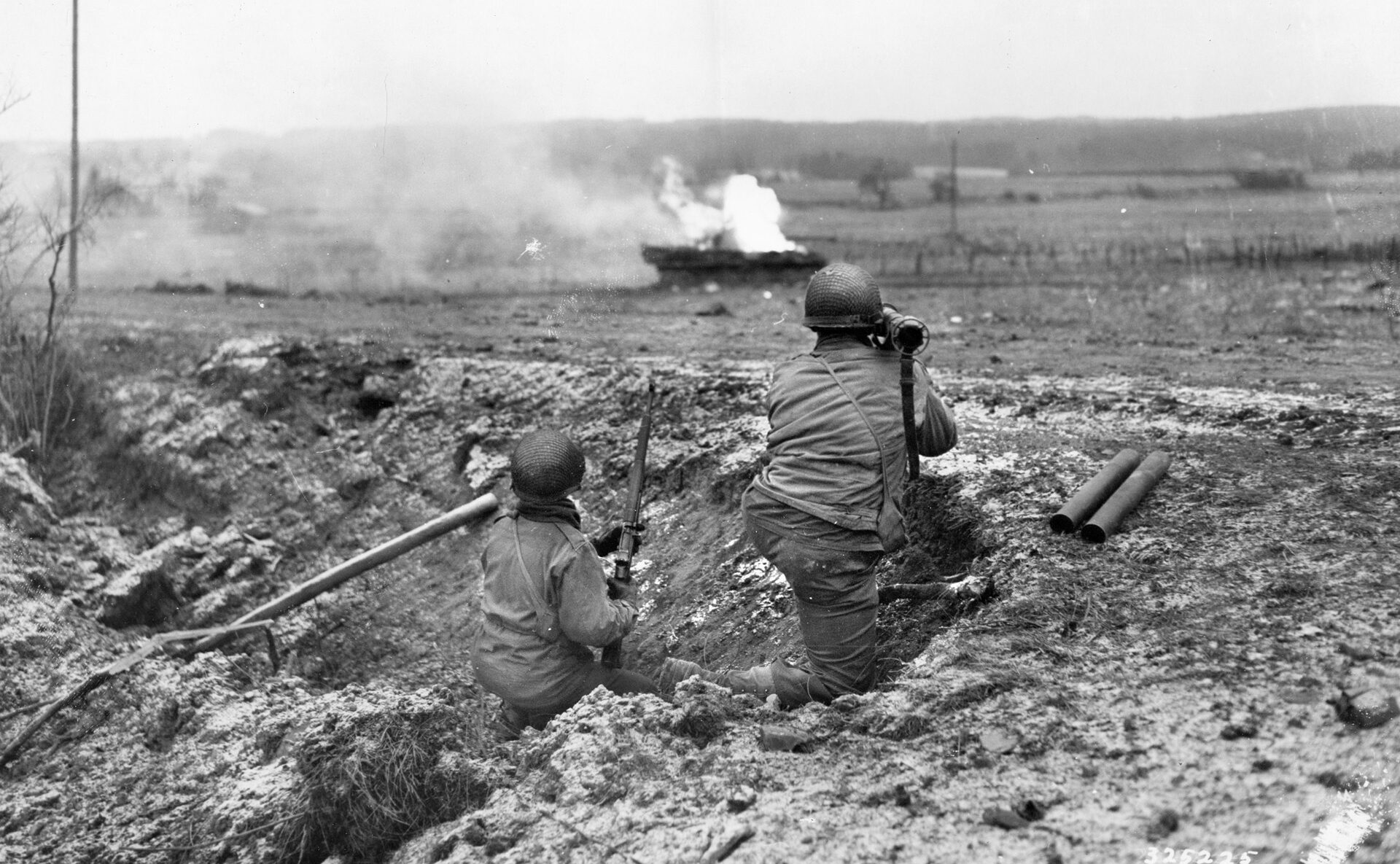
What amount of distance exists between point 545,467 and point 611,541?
948 mm

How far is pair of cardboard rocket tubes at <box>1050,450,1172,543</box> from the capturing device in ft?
15.5

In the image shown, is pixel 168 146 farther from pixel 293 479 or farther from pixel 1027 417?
pixel 1027 417

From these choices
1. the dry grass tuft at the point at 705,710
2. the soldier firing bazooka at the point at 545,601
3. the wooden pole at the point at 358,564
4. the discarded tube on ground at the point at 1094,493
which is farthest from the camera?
the wooden pole at the point at 358,564

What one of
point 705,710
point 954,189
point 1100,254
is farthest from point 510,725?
point 954,189

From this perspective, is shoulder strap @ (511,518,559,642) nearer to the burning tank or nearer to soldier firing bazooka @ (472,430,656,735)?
soldier firing bazooka @ (472,430,656,735)

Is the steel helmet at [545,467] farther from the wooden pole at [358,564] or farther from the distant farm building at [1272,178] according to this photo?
the distant farm building at [1272,178]

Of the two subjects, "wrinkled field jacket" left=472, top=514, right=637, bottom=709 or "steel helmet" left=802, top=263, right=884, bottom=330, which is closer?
"steel helmet" left=802, top=263, right=884, bottom=330

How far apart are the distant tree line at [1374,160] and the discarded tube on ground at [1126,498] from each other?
13.1 m

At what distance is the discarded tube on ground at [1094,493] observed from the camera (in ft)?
15.8

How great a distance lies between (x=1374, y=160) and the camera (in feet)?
54.2

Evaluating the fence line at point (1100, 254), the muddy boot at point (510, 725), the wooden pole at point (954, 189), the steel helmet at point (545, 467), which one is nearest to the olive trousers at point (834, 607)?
the steel helmet at point (545, 467)

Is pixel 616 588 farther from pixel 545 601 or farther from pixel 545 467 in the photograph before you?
pixel 545 467

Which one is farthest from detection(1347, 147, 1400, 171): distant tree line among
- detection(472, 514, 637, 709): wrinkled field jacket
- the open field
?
detection(472, 514, 637, 709): wrinkled field jacket

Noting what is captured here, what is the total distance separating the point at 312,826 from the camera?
4.13m
